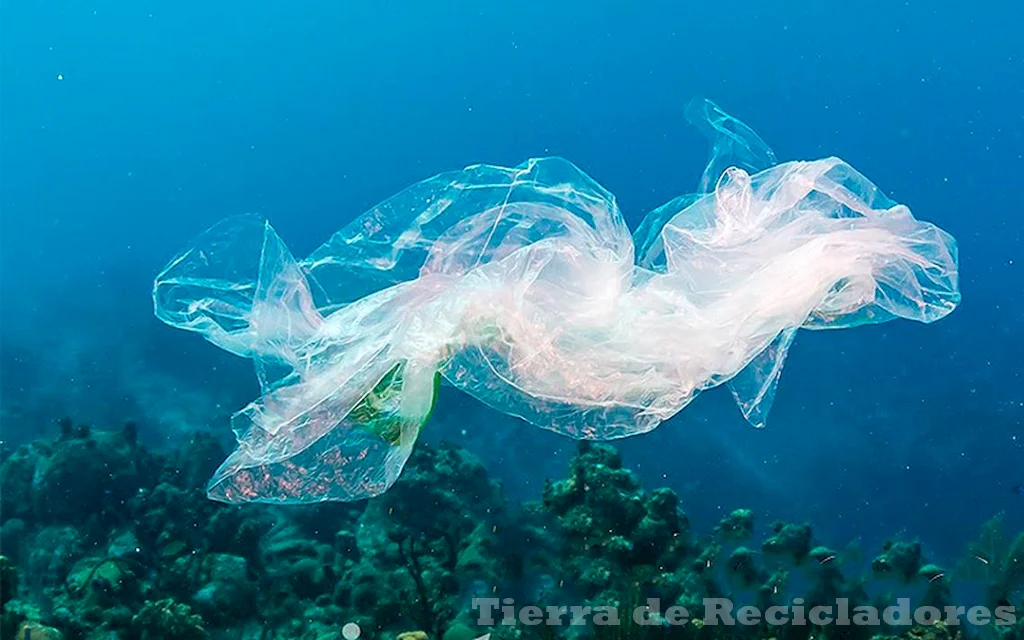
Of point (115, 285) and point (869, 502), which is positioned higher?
point (115, 285)

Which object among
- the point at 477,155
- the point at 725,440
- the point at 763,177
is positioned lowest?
the point at 763,177

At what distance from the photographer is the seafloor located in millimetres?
7012

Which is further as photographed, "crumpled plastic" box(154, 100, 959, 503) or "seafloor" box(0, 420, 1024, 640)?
"seafloor" box(0, 420, 1024, 640)

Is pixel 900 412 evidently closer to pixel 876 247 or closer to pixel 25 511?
pixel 876 247

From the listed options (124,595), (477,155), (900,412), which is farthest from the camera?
(477,155)

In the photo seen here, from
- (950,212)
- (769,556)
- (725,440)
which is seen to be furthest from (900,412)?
(769,556)

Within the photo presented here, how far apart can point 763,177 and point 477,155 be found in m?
31.6

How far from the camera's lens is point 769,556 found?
27.2ft

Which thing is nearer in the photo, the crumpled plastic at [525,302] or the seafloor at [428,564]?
the crumpled plastic at [525,302]

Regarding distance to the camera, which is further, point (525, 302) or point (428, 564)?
point (428, 564)

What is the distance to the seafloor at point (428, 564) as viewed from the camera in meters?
7.01

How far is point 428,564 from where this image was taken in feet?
27.5

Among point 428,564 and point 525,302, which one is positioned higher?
point 525,302

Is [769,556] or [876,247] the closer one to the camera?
[876,247]
